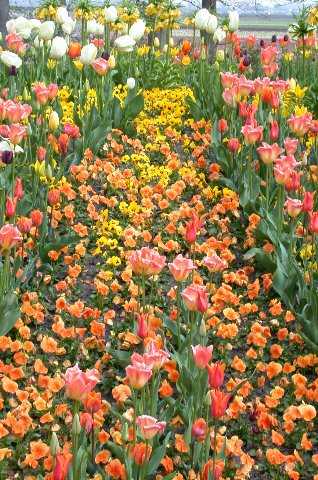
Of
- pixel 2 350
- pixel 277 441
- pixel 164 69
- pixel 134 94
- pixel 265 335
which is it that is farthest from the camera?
pixel 164 69

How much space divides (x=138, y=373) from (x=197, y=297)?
53 centimetres

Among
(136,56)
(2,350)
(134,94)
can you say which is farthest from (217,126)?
(2,350)

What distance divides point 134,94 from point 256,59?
2.69 m

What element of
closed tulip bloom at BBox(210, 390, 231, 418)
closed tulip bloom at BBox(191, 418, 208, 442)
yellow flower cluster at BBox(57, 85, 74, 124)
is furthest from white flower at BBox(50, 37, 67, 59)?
closed tulip bloom at BBox(210, 390, 231, 418)

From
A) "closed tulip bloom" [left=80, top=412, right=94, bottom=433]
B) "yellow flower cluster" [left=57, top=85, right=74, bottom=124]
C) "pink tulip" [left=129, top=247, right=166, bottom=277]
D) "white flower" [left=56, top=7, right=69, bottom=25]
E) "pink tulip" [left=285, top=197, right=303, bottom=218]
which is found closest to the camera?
"closed tulip bloom" [left=80, top=412, right=94, bottom=433]

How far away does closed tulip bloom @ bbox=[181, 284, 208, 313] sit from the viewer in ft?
9.73

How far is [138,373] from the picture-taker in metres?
2.54

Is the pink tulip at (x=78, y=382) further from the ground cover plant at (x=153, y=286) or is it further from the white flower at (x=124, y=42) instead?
the white flower at (x=124, y=42)

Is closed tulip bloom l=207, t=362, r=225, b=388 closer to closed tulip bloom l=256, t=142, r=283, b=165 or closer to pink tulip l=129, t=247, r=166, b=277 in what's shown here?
pink tulip l=129, t=247, r=166, b=277

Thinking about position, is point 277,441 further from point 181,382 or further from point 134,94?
point 134,94

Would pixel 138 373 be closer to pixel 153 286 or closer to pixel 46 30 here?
pixel 153 286

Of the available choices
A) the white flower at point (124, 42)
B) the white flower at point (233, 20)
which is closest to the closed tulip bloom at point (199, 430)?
the white flower at point (124, 42)

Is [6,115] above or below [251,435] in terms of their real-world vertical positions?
above

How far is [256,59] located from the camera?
9.18 m
